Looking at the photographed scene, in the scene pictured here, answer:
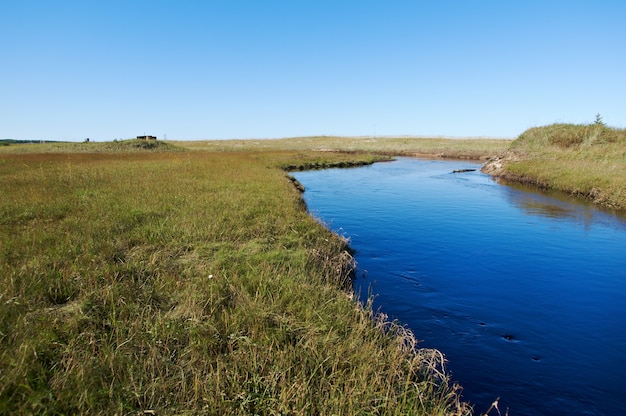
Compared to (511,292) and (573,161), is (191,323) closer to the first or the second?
(511,292)

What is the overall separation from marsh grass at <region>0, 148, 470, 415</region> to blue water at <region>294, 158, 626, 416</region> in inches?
46.4

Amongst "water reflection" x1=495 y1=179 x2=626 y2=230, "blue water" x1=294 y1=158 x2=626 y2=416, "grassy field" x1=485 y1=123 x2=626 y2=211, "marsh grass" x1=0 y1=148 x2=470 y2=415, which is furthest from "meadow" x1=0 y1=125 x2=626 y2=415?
"grassy field" x1=485 y1=123 x2=626 y2=211

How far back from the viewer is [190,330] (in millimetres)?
5020

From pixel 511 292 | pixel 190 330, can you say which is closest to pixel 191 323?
pixel 190 330

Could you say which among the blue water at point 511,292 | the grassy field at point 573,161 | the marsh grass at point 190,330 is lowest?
the blue water at point 511,292

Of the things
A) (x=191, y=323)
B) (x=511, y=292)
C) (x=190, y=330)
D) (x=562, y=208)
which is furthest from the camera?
(x=562, y=208)

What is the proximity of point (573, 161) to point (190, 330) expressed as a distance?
114 feet

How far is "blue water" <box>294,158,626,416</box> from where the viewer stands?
5.75m

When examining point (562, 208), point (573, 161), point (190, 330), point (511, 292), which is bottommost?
point (511, 292)

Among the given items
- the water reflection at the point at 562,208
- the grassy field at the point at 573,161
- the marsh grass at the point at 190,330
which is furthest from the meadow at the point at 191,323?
the grassy field at the point at 573,161

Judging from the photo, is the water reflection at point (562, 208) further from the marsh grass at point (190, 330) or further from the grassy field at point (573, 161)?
the marsh grass at point (190, 330)

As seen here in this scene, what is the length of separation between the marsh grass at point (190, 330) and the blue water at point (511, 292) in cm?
118

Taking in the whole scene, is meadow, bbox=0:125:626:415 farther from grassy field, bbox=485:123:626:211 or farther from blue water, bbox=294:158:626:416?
grassy field, bbox=485:123:626:211

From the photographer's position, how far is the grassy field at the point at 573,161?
21.5 m
